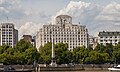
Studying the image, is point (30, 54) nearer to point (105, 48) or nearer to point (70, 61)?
point (70, 61)

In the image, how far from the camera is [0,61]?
439 ft

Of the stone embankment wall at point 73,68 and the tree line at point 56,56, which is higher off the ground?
the tree line at point 56,56

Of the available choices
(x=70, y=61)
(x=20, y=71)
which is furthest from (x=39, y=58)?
(x=20, y=71)

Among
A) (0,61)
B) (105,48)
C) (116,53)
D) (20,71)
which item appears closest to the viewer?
(20,71)

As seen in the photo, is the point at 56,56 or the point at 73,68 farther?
the point at 56,56

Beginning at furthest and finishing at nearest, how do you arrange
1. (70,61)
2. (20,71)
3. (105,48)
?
(105,48), (70,61), (20,71)

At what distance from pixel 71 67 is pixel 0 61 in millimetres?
25549

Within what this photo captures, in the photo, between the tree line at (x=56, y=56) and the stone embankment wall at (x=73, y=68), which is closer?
the stone embankment wall at (x=73, y=68)

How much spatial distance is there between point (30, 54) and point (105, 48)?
44.4 metres

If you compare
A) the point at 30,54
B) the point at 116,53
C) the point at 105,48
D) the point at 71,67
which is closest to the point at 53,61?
the point at 71,67

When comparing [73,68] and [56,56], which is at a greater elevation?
[56,56]

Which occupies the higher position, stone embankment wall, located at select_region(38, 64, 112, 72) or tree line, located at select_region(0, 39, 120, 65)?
tree line, located at select_region(0, 39, 120, 65)

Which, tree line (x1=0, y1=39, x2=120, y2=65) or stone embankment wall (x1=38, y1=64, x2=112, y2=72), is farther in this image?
tree line (x1=0, y1=39, x2=120, y2=65)

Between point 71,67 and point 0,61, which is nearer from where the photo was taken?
point 71,67
